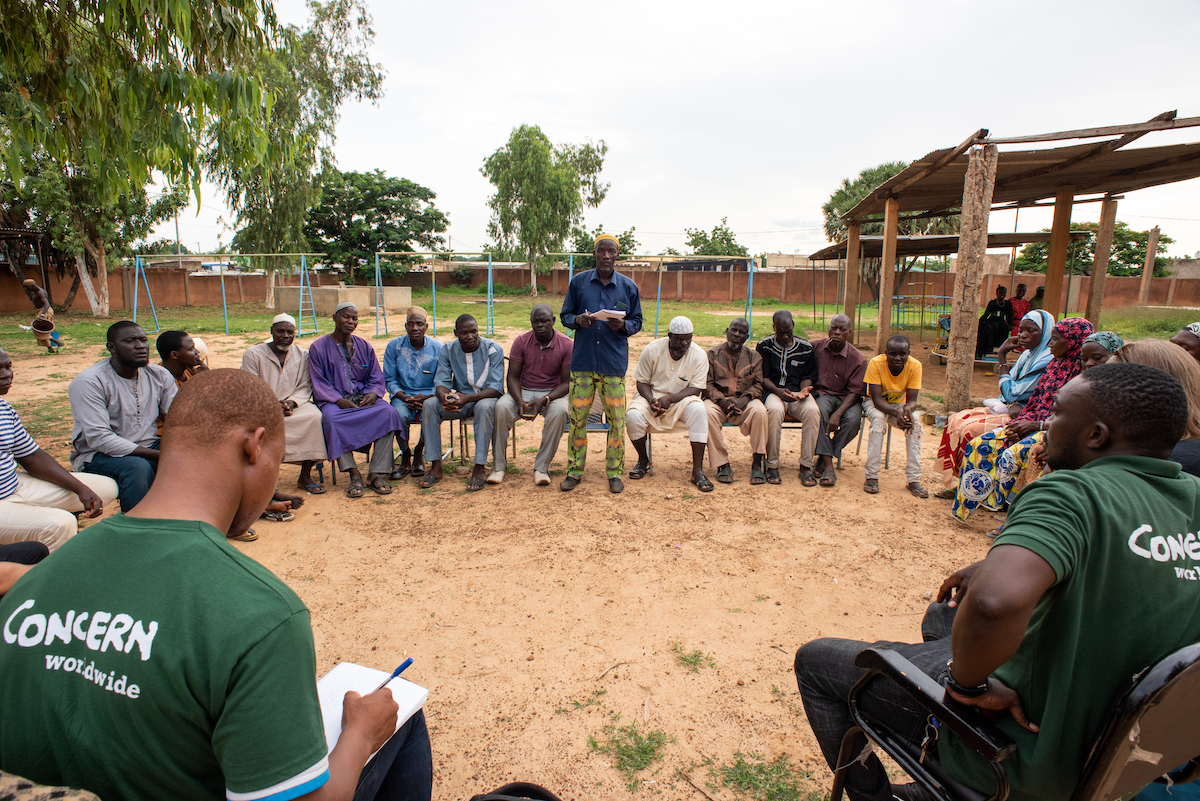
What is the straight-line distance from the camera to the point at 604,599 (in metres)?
3.73

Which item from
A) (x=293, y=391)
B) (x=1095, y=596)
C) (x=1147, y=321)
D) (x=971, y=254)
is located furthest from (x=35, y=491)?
(x=1147, y=321)

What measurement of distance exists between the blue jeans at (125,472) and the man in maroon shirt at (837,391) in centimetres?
506

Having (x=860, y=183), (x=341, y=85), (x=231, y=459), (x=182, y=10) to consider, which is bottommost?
(x=231, y=459)

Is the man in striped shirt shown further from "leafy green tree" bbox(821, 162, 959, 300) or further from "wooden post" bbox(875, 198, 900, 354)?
"leafy green tree" bbox(821, 162, 959, 300)

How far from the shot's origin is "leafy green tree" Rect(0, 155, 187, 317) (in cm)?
1805

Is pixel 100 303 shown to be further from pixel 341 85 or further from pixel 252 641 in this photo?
pixel 252 641

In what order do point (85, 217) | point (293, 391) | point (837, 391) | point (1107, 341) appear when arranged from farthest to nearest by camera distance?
1. point (85, 217)
2. point (837, 391)
3. point (293, 391)
4. point (1107, 341)

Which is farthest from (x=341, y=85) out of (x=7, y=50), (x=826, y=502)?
(x=826, y=502)

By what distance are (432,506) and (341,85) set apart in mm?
22471

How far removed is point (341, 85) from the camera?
2277 cm

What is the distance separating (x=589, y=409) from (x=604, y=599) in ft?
7.23

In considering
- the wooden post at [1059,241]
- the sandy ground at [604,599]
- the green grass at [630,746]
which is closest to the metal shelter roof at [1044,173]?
the wooden post at [1059,241]

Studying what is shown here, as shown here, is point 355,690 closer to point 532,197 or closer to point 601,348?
point 601,348

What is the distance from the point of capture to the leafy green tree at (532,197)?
32125mm
